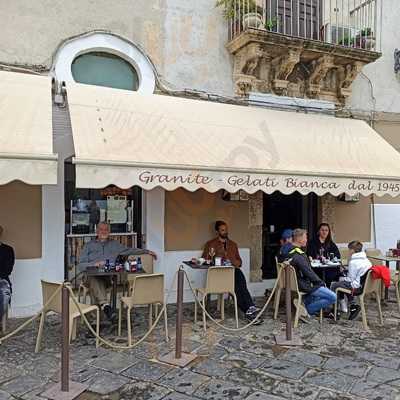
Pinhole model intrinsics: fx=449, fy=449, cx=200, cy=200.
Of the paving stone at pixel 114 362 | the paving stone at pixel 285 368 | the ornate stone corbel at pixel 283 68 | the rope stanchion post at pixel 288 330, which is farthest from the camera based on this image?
the ornate stone corbel at pixel 283 68

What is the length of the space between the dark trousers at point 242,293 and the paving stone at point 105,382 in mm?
2961

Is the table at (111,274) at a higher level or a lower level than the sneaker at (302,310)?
higher

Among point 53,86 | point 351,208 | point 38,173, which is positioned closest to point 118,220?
point 53,86

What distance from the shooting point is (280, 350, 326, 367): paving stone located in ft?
17.9

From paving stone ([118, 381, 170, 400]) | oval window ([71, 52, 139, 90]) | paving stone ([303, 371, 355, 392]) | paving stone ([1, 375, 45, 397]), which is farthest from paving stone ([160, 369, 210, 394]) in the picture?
oval window ([71, 52, 139, 90])

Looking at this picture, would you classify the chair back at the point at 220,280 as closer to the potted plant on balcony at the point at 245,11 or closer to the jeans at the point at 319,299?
the jeans at the point at 319,299

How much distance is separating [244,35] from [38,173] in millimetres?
5100

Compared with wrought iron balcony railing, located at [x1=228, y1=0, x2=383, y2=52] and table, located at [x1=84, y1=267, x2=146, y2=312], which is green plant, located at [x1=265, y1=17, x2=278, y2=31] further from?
table, located at [x1=84, y1=267, x2=146, y2=312]

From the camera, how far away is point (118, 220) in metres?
8.36

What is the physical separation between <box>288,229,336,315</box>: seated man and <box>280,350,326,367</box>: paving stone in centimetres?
128

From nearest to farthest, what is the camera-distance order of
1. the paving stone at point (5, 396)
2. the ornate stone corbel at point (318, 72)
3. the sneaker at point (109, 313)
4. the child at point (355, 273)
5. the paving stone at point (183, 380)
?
the paving stone at point (5, 396), the paving stone at point (183, 380), the sneaker at point (109, 313), the child at point (355, 273), the ornate stone corbel at point (318, 72)

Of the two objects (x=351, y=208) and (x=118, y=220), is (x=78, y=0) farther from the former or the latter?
(x=351, y=208)

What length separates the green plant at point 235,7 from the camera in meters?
8.62

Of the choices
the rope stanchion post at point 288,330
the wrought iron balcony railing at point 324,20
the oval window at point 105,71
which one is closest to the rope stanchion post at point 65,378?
the rope stanchion post at point 288,330
